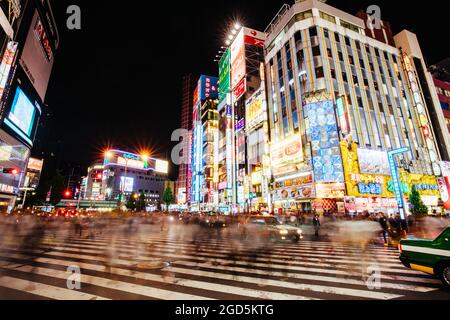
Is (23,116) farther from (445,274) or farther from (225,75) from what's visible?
(445,274)

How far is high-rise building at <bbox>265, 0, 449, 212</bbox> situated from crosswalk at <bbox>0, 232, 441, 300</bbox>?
81.5 feet

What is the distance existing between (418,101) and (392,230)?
40.8m

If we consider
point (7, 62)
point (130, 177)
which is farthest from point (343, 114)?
point (130, 177)

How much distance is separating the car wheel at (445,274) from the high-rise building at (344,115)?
89.1 ft

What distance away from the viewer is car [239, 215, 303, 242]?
14.0 meters

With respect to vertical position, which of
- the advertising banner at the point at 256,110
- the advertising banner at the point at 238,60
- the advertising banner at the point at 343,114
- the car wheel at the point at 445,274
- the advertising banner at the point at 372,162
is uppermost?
the advertising banner at the point at 238,60

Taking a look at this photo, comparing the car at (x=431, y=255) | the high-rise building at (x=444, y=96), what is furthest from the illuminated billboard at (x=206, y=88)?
the car at (x=431, y=255)

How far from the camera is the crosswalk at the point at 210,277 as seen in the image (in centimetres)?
482

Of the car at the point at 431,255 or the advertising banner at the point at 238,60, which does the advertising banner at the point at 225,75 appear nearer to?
the advertising banner at the point at 238,60

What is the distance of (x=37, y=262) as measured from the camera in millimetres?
7836

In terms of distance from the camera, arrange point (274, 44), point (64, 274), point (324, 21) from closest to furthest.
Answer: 1. point (64, 274)
2. point (324, 21)
3. point (274, 44)
